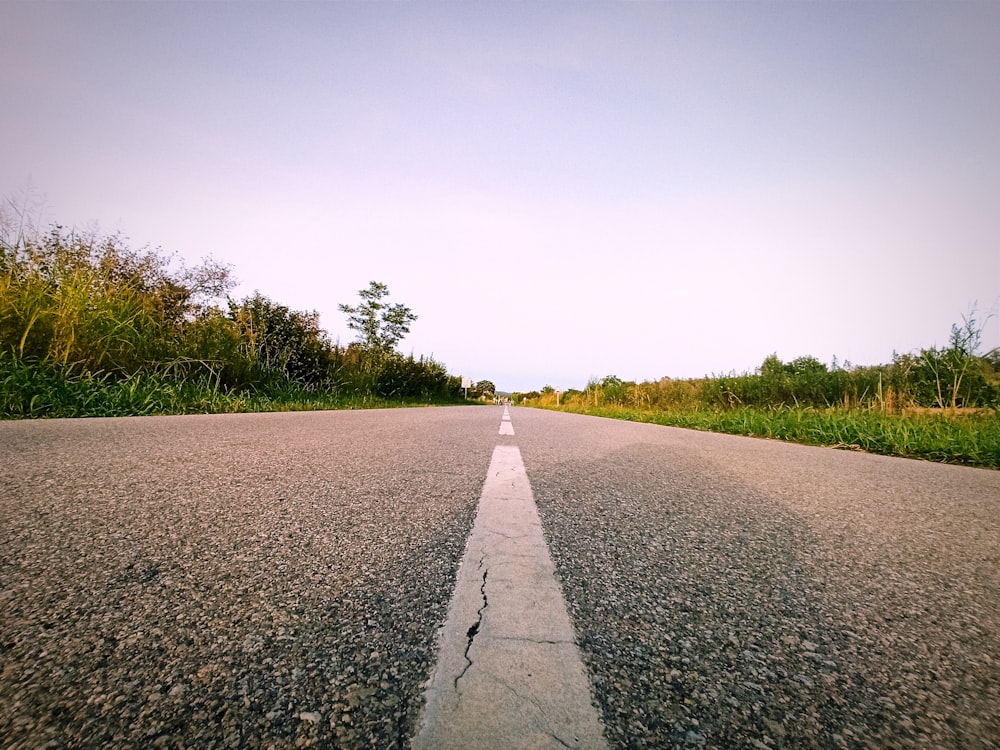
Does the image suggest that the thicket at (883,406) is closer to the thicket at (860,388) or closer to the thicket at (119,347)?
the thicket at (860,388)

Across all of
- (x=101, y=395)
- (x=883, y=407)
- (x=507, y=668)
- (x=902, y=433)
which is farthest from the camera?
(x=883, y=407)

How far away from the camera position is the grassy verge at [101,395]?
4137mm

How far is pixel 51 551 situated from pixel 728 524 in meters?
2.12

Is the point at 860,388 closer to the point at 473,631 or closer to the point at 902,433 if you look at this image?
the point at 902,433

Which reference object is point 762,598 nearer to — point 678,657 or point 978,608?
point 678,657

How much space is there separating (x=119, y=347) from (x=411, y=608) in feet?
22.7

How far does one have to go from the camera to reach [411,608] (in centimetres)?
93

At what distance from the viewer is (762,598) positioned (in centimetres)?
107

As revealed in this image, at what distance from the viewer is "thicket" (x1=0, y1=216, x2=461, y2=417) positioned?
4660 millimetres

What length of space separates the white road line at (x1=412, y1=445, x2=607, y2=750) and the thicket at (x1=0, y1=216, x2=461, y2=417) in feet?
17.3

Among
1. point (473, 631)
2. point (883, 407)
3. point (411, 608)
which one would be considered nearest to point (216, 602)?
point (411, 608)

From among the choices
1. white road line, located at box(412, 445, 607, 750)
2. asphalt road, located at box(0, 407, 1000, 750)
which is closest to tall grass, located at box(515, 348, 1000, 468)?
asphalt road, located at box(0, 407, 1000, 750)

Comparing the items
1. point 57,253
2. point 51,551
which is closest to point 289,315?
point 57,253

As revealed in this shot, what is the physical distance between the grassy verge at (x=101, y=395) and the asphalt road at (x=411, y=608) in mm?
2770
